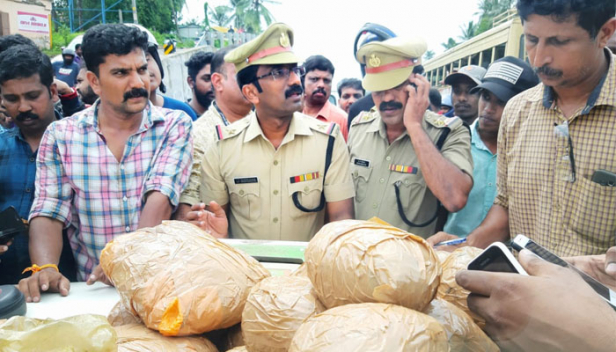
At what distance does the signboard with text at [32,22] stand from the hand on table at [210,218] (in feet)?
74.0

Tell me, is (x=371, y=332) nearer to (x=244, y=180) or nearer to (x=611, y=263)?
(x=611, y=263)

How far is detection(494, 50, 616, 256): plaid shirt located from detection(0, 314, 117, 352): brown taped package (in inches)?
76.5

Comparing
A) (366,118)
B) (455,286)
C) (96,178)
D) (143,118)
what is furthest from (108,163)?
(455,286)

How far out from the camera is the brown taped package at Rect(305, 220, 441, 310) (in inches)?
38.8

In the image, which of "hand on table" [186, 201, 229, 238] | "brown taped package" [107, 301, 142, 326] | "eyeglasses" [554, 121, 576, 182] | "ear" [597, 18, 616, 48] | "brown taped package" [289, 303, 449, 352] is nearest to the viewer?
"brown taped package" [289, 303, 449, 352]

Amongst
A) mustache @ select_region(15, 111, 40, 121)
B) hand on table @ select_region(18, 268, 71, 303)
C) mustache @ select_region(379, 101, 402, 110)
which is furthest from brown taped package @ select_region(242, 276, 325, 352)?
mustache @ select_region(15, 111, 40, 121)

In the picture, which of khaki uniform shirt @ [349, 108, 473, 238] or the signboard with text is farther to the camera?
the signboard with text

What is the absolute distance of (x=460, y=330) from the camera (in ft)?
3.56

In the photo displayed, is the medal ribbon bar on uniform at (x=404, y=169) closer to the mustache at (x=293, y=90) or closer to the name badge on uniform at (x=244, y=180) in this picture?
the mustache at (x=293, y=90)

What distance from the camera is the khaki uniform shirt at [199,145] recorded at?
2516 mm

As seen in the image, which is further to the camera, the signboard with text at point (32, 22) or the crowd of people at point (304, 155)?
the signboard with text at point (32, 22)

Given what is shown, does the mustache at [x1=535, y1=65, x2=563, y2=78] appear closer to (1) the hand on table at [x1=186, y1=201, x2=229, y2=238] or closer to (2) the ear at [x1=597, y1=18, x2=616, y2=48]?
(2) the ear at [x1=597, y1=18, x2=616, y2=48]

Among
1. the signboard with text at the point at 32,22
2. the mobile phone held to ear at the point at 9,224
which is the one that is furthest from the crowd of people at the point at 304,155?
the signboard with text at the point at 32,22

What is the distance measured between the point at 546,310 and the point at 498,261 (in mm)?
173
